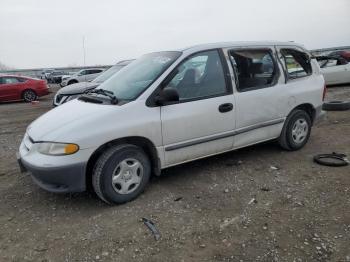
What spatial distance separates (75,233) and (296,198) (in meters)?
2.47

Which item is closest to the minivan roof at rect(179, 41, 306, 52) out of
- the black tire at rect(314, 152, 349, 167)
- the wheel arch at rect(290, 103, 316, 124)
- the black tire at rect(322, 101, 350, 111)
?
the wheel arch at rect(290, 103, 316, 124)

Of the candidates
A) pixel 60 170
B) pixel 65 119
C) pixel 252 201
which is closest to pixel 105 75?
pixel 65 119

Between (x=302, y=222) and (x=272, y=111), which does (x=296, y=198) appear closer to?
(x=302, y=222)

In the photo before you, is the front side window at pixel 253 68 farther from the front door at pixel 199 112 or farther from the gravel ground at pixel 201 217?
the gravel ground at pixel 201 217

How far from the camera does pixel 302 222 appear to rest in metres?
3.43

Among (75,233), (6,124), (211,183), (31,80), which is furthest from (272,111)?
(31,80)

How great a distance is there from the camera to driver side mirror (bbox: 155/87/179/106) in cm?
397

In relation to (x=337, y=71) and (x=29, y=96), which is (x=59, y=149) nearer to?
(x=337, y=71)

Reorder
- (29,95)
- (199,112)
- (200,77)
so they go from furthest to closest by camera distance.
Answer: (29,95)
(200,77)
(199,112)

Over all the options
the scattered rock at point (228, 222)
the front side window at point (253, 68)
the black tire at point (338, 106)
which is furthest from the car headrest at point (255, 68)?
the black tire at point (338, 106)

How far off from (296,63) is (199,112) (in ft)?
7.41

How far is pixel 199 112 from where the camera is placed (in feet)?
14.0

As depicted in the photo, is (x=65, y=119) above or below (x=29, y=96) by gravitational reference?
above

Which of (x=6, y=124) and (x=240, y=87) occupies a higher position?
(x=240, y=87)
